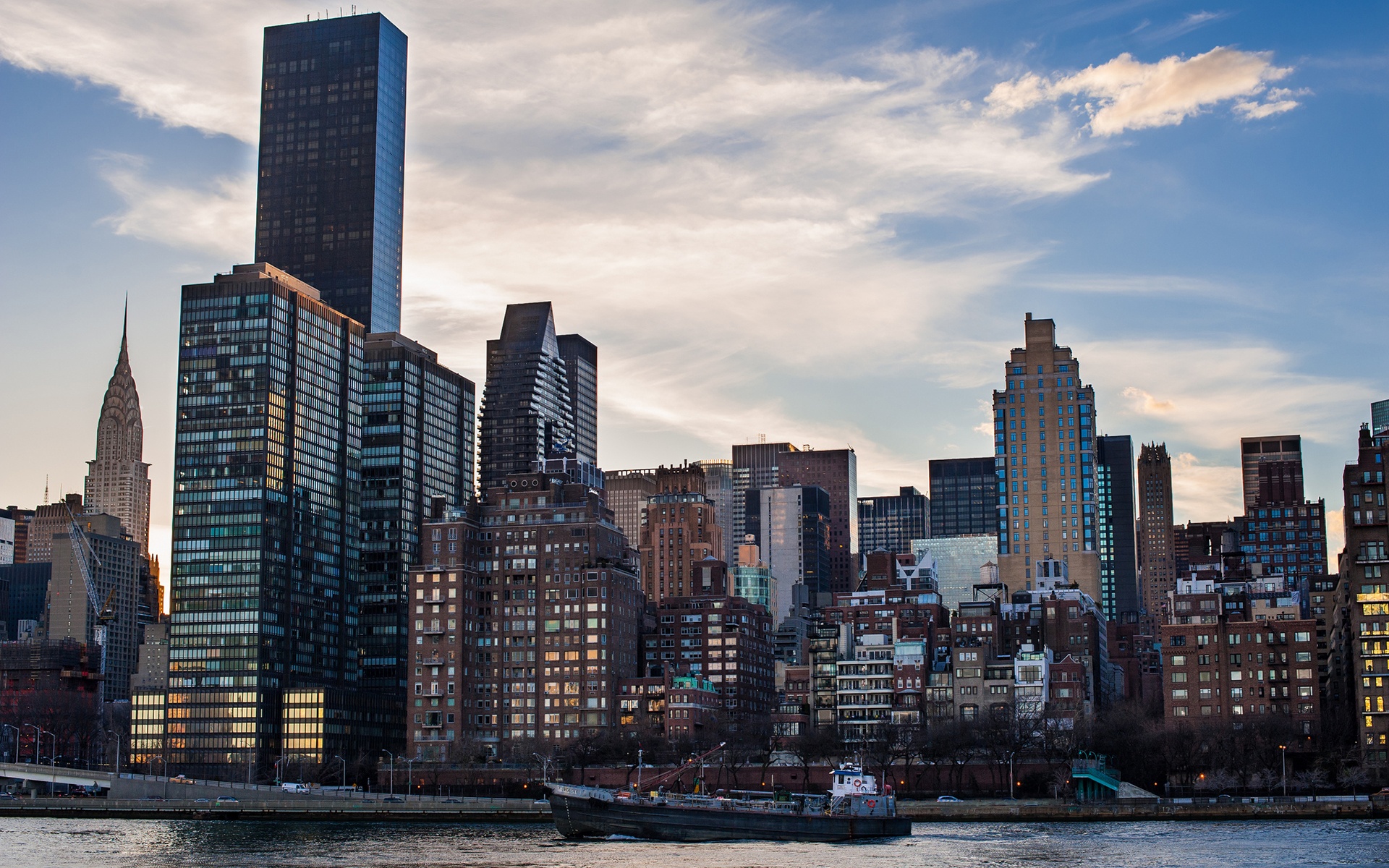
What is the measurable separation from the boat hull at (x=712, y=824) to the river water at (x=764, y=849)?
151 centimetres

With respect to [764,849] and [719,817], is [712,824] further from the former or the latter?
[764,849]

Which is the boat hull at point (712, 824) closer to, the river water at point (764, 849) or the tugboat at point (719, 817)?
the tugboat at point (719, 817)

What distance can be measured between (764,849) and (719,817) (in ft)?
Answer: 32.1

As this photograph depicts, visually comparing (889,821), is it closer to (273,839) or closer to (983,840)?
(983,840)

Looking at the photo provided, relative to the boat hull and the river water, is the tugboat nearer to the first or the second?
the boat hull

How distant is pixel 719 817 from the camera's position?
169 meters

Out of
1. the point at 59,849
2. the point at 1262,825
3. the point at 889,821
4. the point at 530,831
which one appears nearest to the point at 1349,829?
the point at 1262,825

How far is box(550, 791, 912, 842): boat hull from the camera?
169 meters

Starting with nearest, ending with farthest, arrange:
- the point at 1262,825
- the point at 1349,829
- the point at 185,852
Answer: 1. the point at 185,852
2. the point at 1349,829
3. the point at 1262,825

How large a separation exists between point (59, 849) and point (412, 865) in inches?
1745

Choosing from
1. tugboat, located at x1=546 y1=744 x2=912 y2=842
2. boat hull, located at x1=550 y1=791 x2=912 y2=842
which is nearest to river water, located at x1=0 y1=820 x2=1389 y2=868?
boat hull, located at x1=550 y1=791 x2=912 y2=842

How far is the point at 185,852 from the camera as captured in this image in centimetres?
16262

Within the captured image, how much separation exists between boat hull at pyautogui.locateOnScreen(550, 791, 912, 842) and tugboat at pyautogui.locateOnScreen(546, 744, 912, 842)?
7 centimetres

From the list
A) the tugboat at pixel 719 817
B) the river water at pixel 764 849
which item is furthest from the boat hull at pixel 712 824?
the river water at pixel 764 849
